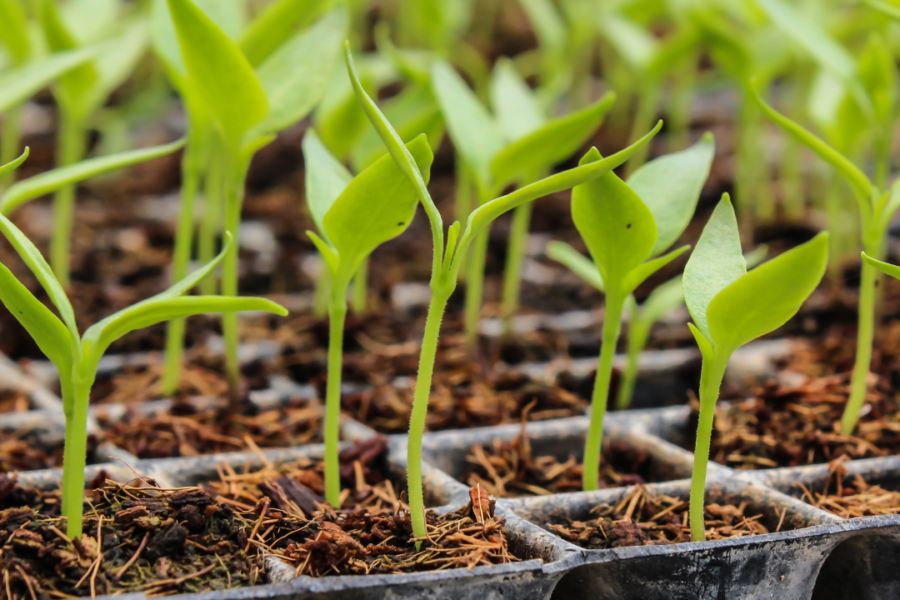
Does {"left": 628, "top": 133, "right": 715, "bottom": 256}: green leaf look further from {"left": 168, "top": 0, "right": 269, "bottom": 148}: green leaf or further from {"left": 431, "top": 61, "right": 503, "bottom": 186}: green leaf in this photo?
{"left": 168, "top": 0, "right": 269, "bottom": 148}: green leaf

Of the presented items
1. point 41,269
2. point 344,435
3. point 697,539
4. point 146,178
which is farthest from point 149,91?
point 697,539

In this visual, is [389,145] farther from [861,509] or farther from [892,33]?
[892,33]

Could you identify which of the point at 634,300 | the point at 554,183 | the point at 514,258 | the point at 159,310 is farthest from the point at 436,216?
the point at 514,258

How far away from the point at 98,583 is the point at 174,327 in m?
0.49

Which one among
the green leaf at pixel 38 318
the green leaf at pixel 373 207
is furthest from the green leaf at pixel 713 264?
the green leaf at pixel 38 318

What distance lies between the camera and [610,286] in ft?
2.40

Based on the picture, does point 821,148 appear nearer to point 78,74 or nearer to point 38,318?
point 38,318

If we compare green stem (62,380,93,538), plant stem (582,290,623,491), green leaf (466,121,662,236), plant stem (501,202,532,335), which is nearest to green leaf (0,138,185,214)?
green stem (62,380,93,538)

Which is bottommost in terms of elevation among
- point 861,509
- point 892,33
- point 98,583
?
point 861,509

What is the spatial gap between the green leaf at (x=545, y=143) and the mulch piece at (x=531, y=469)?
26 centimetres

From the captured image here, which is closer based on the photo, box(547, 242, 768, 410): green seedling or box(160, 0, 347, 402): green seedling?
box(160, 0, 347, 402): green seedling

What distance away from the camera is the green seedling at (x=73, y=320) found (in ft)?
1.87

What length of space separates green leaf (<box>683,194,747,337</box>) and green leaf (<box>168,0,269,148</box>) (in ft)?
1.40

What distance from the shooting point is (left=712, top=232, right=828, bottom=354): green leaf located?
1.80 ft
